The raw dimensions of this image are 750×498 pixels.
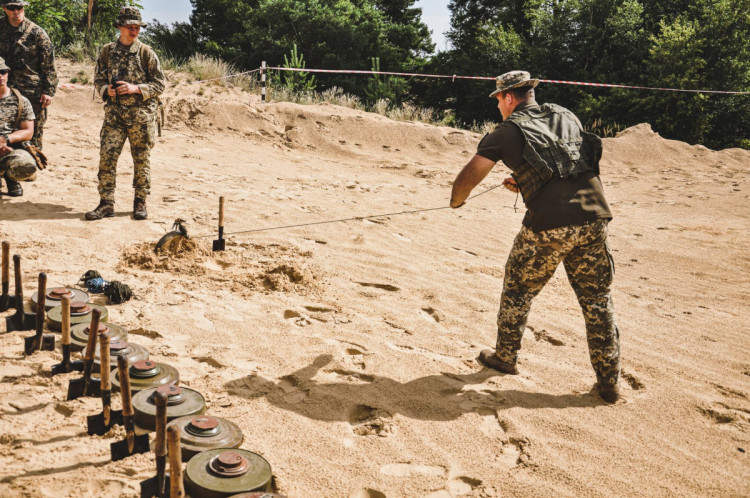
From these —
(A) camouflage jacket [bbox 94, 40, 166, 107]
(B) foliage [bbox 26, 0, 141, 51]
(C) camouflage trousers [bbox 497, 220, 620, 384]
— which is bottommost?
(C) camouflage trousers [bbox 497, 220, 620, 384]

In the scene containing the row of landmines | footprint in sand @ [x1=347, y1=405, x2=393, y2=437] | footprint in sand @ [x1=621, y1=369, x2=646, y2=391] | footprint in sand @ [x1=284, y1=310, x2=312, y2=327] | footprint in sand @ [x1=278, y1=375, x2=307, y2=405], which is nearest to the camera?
the row of landmines

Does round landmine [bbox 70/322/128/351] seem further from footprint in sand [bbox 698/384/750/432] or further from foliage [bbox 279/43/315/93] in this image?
foliage [bbox 279/43/315/93]

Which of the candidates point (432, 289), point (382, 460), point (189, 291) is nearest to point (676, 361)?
point (432, 289)

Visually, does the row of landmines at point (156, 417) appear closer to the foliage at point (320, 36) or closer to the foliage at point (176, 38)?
the foliage at point (320, 36)

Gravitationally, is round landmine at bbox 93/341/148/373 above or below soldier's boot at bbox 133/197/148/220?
below

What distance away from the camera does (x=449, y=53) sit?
2266cm

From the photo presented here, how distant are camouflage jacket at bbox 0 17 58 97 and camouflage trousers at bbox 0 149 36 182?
1576mm

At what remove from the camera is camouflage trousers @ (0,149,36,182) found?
5895 millimetres

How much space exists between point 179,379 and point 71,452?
796mm

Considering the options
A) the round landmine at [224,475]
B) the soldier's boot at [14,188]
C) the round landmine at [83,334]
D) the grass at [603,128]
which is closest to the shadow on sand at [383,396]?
the round landmine at [224,475]

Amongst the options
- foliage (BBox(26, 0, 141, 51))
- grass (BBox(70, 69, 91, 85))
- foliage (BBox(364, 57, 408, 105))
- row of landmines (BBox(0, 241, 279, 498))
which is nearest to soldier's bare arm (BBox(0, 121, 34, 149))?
row of landmines (BBox(0, 241, 279, 498))

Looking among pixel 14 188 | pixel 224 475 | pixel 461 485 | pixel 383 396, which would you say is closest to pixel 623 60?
pixel 14 188

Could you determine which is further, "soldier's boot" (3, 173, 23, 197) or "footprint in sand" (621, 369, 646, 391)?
"soldier's boot" (3, 173, 23, 197)

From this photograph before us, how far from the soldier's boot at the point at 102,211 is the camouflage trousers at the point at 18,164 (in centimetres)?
75
